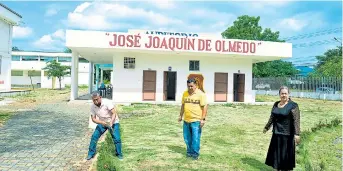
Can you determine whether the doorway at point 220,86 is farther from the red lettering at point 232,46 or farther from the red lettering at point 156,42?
the red lettering at point 156,42

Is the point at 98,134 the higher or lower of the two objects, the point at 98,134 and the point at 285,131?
the lower

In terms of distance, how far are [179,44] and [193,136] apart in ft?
42.0

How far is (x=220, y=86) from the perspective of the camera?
67.9 feet

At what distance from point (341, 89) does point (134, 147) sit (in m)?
24.9

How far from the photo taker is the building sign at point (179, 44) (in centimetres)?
1767

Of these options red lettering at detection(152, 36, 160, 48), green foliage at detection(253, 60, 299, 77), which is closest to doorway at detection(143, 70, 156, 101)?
red lettering at detection(152, 36, 160, 48)

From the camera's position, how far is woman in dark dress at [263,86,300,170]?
507 centimetres

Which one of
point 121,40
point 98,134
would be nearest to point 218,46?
point 121,40

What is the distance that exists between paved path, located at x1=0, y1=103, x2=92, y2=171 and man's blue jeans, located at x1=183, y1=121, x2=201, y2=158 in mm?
1886

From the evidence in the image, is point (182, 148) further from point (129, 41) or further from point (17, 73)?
point (17, 73)

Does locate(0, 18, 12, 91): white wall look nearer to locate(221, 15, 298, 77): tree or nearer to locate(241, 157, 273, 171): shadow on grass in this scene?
locate(241, 157, 273, 171): shadow on grass

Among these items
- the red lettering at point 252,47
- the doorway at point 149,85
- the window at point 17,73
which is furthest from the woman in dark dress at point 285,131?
the window at point 17,73

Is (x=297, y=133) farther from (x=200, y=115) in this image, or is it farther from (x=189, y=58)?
(x=189, y=58)

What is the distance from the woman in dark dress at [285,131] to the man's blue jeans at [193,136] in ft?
4.53
